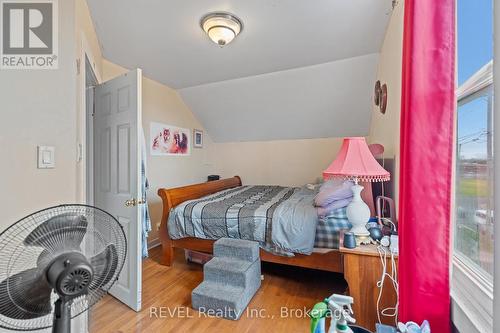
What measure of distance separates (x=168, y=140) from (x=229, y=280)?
2476 mm

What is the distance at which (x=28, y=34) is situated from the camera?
1345mm

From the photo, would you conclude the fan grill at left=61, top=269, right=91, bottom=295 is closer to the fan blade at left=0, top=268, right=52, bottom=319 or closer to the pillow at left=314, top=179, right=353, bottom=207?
the fan blade at left=0, top=268, right=52, bottom=319

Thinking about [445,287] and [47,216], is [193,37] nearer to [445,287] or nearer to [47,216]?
[47,216]

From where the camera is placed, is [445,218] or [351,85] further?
[351,85]

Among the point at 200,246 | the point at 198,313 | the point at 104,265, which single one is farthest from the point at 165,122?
the point at 104,265

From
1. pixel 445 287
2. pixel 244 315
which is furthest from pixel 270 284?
pixel 445 287

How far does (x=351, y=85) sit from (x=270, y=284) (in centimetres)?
272

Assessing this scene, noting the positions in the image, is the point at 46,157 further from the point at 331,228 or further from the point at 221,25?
the point at 331,228

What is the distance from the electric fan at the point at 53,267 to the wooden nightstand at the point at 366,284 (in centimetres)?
129

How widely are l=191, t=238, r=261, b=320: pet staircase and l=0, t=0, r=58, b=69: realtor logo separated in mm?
1779

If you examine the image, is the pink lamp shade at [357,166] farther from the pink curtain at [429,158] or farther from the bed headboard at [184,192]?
the bed headboard at [184,192]

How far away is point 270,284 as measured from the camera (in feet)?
7.86

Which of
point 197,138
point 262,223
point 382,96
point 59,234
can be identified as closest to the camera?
point 59,234

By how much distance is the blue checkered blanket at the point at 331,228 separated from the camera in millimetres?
2174
